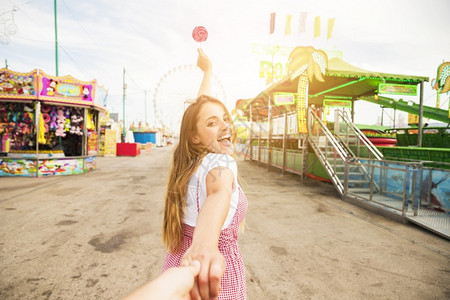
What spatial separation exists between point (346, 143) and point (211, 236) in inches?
380

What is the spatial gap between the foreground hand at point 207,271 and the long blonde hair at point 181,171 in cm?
41

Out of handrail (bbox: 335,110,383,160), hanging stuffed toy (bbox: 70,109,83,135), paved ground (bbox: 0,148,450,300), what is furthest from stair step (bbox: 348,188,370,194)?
hanging stuffed toy (bbox: 70,109,83,135)

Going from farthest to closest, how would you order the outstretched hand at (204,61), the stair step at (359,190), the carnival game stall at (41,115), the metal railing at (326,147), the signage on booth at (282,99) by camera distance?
the signage on booth at (282,99), the carnival game stall at (41,115), the metal railing at (326,147), the stair step at (359,190), the outstretched hand at (204,61)

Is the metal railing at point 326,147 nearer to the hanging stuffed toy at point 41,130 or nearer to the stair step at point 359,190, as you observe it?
the stair step at point 359,190

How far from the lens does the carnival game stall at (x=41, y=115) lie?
9914 mm

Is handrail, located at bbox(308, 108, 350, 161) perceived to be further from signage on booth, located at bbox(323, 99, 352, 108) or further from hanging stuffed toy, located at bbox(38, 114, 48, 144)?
hanging stuffed toy, located at bbox(38, 114, 48, 144)

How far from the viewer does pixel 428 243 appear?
13.4ft

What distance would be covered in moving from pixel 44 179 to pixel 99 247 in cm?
791

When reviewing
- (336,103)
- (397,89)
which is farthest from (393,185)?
(336,103)

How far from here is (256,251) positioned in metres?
3.68

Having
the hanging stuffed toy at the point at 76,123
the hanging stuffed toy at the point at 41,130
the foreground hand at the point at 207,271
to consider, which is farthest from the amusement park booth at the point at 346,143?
the hanging stuffed toy at the point at 41,130

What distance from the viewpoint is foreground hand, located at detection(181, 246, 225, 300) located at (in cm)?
60

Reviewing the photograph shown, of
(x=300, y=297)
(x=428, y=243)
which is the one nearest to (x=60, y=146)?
(x=300, y=297)

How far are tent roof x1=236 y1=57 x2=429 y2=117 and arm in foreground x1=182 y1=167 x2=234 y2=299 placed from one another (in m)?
9.26
